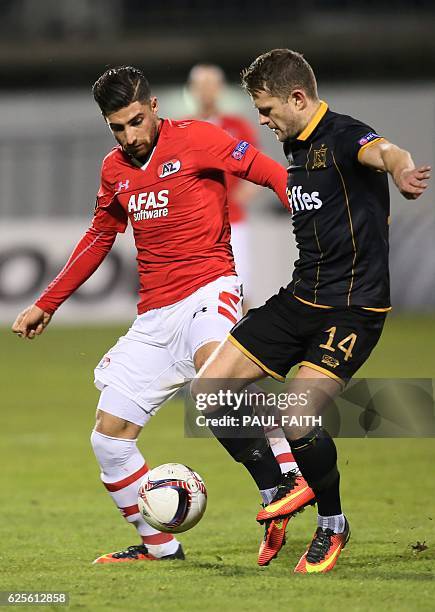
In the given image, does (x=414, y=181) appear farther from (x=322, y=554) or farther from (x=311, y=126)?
(x=322, y=554)

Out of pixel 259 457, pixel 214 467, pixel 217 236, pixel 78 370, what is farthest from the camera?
pixel 78 370

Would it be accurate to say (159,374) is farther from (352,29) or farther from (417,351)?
(352,29)

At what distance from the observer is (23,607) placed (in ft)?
13.7

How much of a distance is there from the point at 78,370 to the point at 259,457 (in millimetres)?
7723

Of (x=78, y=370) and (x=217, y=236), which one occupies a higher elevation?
(x=217, y=236)

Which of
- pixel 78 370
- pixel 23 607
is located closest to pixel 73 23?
pixel 78 370

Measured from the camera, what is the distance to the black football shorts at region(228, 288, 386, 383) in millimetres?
4750

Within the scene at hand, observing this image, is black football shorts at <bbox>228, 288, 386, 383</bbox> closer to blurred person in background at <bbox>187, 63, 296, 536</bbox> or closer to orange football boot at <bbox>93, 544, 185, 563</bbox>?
orange football boot at <bbox>93, 544, 185, 563</bbox>

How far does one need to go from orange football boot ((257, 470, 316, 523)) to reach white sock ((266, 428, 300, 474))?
1.70ft

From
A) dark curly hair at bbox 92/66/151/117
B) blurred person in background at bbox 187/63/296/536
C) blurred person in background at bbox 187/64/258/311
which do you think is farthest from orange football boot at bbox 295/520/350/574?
blurred person in background at bbox 187/63/296/536

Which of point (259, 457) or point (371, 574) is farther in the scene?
point (259, 457)

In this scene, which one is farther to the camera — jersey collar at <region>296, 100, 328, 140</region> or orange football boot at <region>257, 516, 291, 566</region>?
orange football boot at <region>257, 516, 291, 566</region>

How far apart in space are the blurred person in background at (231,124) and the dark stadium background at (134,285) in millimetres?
1262

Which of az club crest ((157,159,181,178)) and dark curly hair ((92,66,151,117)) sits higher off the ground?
dark curly hair ((92,66,151,117))
